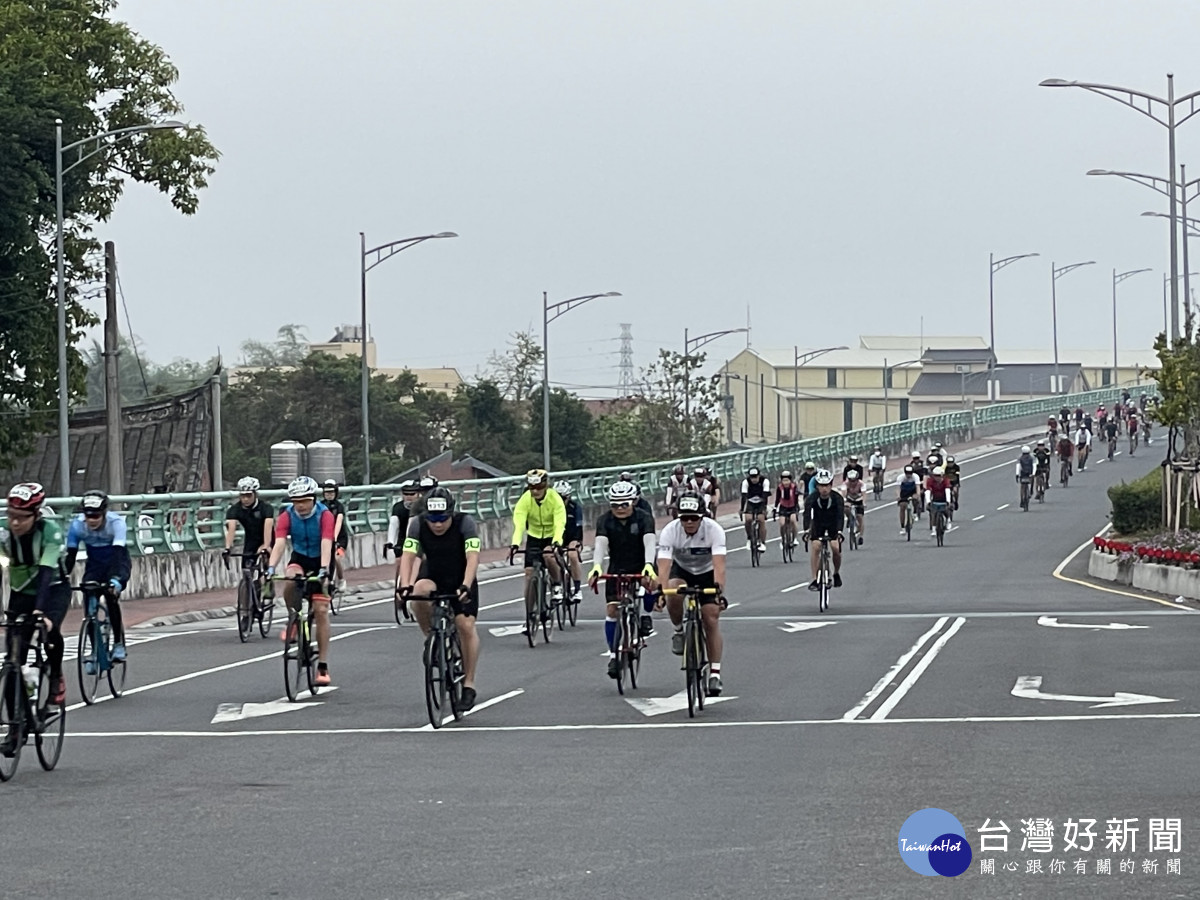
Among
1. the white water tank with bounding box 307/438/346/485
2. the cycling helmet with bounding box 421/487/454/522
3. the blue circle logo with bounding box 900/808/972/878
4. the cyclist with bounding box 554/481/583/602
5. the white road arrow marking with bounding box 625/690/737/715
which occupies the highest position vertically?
the white water tank with bounding box 307/438/346/485

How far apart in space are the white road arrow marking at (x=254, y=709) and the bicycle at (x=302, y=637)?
0.17m

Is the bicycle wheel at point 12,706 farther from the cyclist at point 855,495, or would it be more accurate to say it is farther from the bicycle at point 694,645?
the cyclist at point 855,495

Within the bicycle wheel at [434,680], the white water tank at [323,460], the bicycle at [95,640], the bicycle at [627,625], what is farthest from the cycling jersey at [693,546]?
the white water tank at [323,460]

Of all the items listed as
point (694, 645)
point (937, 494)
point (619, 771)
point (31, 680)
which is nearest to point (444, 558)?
point (694, 645)

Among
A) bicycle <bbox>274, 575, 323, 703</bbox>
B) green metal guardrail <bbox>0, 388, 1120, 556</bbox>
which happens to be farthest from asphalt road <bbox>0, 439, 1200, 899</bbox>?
green metal guardrail <bbox>0, 388, 1120, 556</bbox>

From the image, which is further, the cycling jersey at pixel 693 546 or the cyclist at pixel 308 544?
the cyclist at pixel 308 544

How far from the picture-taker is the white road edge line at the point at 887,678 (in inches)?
613

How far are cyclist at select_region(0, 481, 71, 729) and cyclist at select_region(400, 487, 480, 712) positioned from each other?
9.38 ft

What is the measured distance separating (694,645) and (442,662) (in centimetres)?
196

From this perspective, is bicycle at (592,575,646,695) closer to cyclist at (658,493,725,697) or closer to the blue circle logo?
cyclist at (658,493,725,697)

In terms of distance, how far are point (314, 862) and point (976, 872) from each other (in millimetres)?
2966

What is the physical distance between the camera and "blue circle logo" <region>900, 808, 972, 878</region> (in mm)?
8969

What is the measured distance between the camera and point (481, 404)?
Answer: 89062 mm

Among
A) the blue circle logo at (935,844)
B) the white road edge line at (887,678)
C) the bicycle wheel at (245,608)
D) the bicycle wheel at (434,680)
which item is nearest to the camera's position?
the blue circle logo at (935,844)
